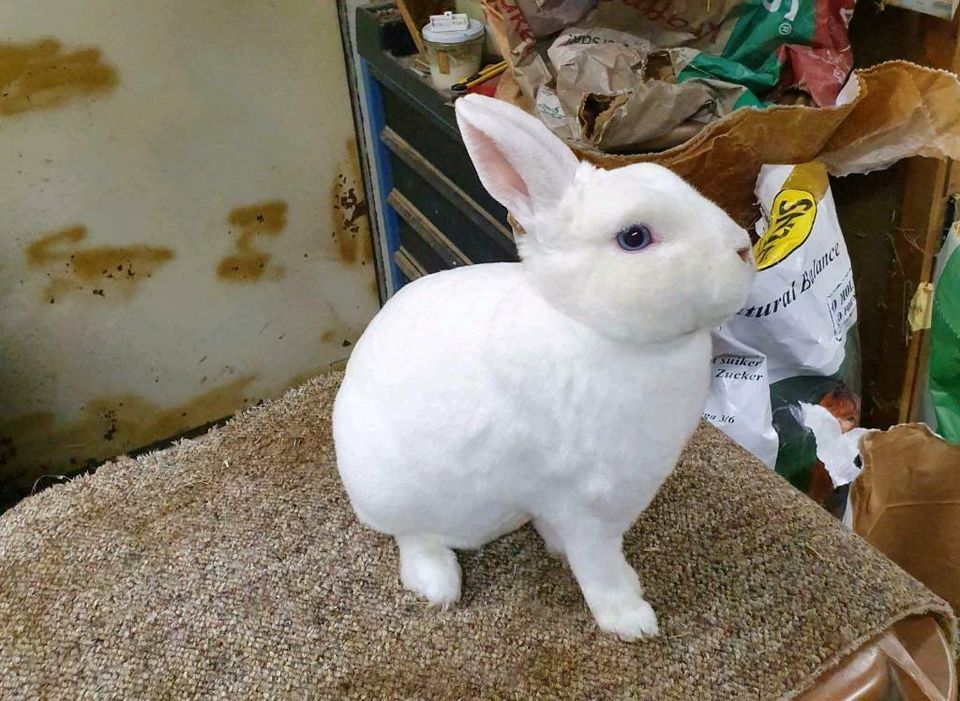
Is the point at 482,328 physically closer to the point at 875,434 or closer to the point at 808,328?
the point at 808,328

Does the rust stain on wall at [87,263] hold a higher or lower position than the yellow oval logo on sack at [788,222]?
lower

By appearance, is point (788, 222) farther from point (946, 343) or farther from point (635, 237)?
point (635, 237)

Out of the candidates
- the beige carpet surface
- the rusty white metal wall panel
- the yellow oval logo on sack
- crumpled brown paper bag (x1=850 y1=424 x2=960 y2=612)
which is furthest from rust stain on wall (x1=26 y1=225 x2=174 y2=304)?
crumpled brown paper bag (x1=850 y1=424 x2=960 y2=612)

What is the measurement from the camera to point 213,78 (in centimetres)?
132

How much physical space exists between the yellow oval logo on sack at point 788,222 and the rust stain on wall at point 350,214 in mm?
844

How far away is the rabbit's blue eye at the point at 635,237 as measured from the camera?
1.74ft

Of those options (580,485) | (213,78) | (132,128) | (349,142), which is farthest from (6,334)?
(580,485)

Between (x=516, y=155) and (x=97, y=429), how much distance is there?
1.26 m

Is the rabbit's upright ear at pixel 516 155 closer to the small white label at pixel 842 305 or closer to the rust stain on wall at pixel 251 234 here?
the small white label at pixel 842 305

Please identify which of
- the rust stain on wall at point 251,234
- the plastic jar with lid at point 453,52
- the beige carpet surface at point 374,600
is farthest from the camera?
the rust stain on wall at point 251,234

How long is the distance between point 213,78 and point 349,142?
257 millimetres

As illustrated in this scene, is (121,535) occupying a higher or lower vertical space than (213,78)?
lower

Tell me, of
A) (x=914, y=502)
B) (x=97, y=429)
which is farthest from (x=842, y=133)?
(x=97, y=429)

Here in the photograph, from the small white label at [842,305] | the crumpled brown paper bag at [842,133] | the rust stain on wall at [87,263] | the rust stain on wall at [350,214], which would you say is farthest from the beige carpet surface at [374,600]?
the rust stain on wall at [350,214]
